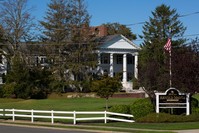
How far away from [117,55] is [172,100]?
55939mm

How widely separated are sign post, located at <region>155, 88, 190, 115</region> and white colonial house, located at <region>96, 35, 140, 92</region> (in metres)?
47.6

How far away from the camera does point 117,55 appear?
8400cm

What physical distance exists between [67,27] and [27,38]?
7.03 meters

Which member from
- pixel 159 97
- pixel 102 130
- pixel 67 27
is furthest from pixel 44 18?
pixel 102 130

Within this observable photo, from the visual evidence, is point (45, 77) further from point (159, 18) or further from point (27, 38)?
point (159, 18)

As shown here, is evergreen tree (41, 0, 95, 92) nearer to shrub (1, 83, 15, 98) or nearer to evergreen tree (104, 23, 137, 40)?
shrub (1, 83, 15, 98)

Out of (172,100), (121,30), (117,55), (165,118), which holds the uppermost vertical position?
(121,30)

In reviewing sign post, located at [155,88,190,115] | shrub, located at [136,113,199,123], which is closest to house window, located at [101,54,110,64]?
sign post, located at [155,88,190,115]

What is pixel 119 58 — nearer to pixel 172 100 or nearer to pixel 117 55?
pixel 117 55

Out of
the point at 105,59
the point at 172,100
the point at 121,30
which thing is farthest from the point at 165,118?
the point at 121,30

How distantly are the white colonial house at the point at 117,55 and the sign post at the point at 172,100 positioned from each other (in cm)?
4757

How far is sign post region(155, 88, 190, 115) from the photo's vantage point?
28031 millimetres

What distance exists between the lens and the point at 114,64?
8412 cm

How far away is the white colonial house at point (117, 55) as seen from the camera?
257ft
